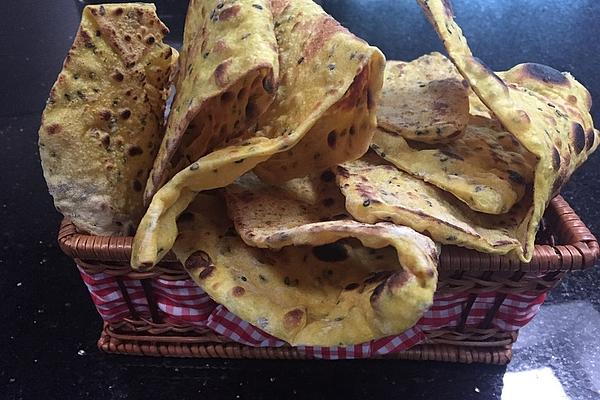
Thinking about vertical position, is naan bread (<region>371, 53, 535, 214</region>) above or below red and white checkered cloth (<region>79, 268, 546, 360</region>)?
above

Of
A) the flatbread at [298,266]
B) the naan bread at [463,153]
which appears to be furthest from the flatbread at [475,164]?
the flatbread at [298,266]

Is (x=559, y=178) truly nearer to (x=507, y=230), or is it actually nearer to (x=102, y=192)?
(x=507, y=230)

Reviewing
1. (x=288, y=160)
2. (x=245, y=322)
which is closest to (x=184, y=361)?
(x=245, y=322)

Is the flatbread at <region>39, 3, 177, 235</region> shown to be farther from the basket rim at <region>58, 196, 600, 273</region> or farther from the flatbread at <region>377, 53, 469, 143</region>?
the flatbread at <region>377, 53, 469, 143</region>

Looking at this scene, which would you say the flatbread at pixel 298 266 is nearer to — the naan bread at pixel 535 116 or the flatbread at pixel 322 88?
the flatbread at pixel 322 88

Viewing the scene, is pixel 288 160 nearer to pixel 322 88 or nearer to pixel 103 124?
pixel 322 88

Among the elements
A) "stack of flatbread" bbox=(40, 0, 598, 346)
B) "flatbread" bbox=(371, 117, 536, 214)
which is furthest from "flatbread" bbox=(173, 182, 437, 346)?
"flatbread" bbox=(371, 117, 536, 214)
